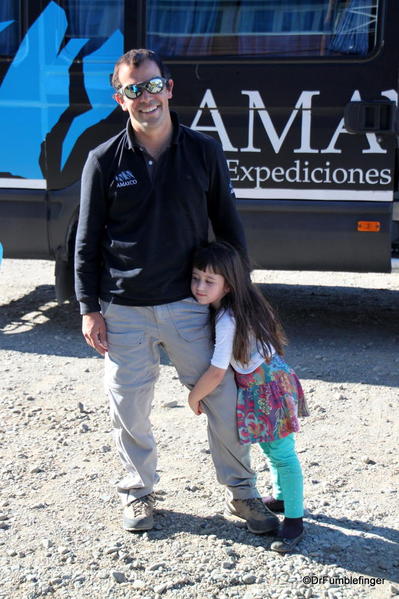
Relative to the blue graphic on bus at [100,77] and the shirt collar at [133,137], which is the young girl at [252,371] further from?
the blue graphic on bus at [100,77]

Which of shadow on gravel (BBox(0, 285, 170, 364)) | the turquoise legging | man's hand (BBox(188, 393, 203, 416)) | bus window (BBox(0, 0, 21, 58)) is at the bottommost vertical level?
shadow on gravel (BBox(0, 285, 170, 364))

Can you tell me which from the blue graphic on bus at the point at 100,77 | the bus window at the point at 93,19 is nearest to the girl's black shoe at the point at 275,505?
the blue graphic on bus at the point at 100,77

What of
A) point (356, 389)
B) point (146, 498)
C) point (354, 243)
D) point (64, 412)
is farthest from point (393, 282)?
point (146, 498)

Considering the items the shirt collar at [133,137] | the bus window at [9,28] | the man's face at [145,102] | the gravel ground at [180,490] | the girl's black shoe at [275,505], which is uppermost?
the bus window at [9,28]

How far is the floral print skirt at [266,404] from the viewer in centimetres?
281

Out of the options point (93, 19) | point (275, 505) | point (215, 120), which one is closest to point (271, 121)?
point (215, 120)

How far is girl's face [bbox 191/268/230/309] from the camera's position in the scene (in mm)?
2809

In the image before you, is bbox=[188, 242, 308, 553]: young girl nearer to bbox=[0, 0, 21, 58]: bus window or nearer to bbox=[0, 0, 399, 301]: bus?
bbox=[0, 0, 399, 301]: bus

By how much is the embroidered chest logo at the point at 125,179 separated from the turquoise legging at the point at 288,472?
105 centimetres

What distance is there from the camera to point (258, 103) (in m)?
4.80

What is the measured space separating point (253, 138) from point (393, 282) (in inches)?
115

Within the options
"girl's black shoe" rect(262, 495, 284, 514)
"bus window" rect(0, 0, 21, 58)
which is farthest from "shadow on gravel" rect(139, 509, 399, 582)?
"bus window" rect(0, 0, 21, 58)

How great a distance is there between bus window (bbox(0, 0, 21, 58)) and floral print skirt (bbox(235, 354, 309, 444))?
122 inches

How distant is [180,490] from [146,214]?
1.21 m
